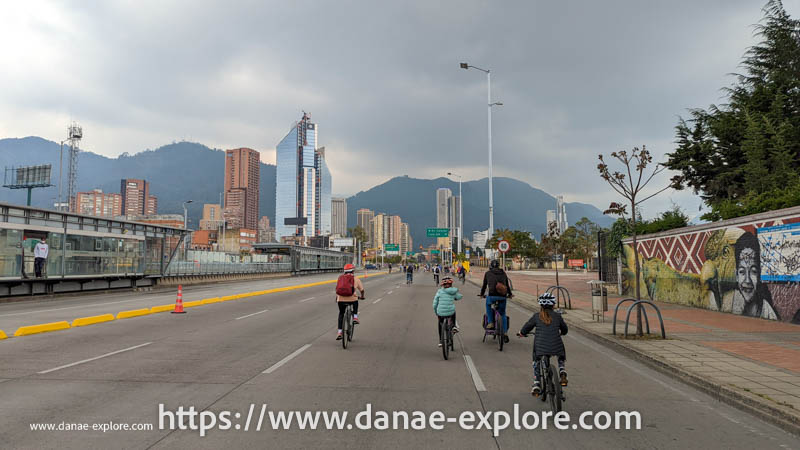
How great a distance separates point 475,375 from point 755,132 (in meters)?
25.9

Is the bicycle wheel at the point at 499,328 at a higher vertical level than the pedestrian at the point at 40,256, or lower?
lower

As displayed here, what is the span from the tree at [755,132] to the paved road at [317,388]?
822 inches

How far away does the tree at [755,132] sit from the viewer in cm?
2527

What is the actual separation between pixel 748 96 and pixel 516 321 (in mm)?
26775

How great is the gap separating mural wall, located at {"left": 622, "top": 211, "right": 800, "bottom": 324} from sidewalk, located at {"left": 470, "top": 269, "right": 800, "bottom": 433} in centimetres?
70

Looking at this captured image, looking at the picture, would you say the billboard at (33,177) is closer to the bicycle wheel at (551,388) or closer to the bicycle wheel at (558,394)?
the bicycle wheel at (551,388)

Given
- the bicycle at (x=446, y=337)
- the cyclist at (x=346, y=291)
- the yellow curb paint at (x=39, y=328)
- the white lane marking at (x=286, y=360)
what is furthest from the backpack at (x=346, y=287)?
the yellow curb paint at (x=39, y=328)

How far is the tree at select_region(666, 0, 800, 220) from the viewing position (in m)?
25.3

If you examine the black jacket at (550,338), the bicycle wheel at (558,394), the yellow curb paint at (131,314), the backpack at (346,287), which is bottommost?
the yellow curb paint at (131,314)

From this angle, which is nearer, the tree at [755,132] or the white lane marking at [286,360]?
the white lane marking at [286,360]

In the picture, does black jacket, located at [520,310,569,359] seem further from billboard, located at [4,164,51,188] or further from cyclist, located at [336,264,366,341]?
billboard, located at [4,164,51,188]

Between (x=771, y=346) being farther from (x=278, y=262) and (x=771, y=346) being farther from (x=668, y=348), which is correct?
(x=278, y=262)

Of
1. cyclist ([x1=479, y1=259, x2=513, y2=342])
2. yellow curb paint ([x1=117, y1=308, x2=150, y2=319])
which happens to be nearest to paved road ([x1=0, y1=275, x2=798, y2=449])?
cyclist ([x1=479, y1=259, x2=513, y2=342])

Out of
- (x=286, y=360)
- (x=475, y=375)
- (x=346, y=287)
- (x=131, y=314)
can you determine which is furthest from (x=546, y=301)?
(x=131, y=314)
